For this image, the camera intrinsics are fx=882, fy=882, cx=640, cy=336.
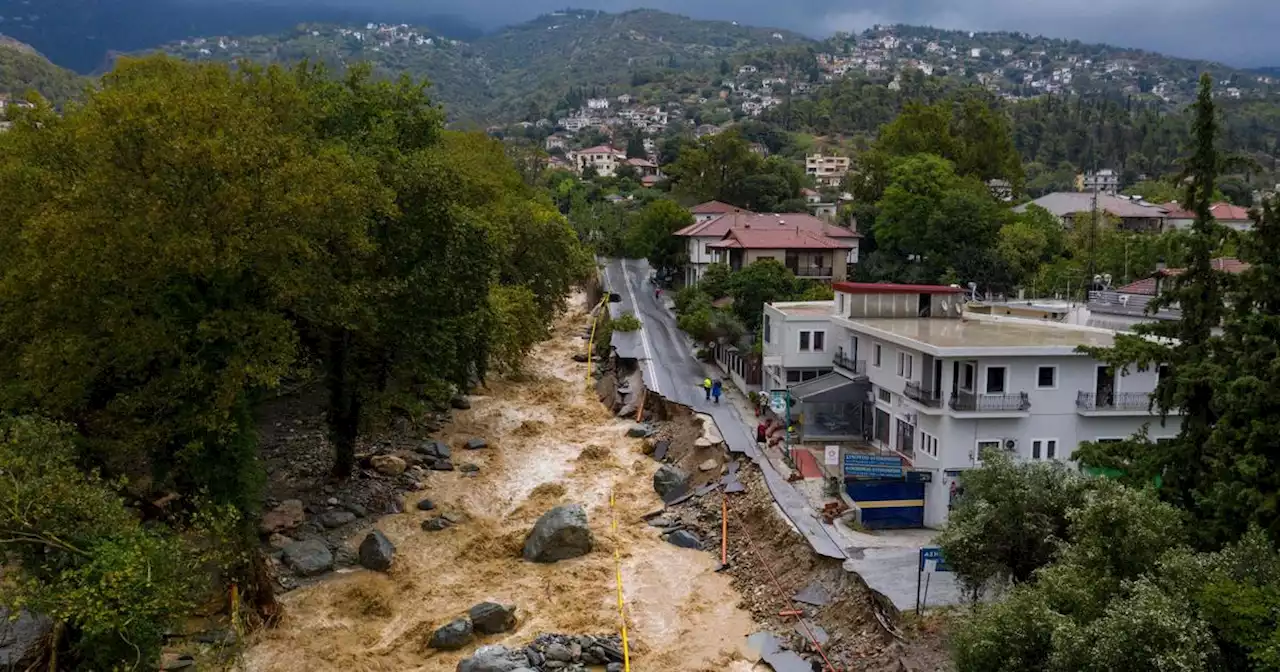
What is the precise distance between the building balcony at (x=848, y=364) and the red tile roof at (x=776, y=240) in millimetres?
20356

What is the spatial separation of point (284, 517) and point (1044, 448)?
2244cm

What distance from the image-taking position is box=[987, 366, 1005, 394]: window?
25.1m

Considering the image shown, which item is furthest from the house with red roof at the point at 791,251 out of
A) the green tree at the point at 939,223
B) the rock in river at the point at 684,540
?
the rock in river at the point at 684,540

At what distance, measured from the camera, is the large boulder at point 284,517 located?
25891mm

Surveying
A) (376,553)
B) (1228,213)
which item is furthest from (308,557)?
(1228,213)

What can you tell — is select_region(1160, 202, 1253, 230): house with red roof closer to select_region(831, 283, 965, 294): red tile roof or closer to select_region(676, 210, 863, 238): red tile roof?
select_region(676, 210, 863, 238): red tile roof

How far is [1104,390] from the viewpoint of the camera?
83.3 ft

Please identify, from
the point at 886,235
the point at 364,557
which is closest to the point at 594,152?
the point at 886,235

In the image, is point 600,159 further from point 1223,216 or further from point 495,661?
point 495,661

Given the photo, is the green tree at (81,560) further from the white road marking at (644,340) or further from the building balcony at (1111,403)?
the white road marking at (644,340)

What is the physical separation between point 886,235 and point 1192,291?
42.3 meters

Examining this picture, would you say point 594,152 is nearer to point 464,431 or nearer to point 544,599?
point 464,431

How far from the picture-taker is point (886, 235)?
191 ft

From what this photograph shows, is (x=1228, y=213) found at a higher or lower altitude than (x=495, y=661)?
higher
